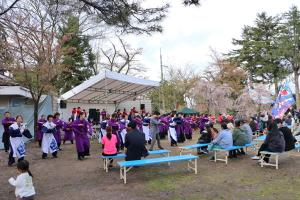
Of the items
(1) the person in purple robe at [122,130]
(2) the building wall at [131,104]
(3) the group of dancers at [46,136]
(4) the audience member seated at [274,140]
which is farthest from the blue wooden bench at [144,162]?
(2) the building wall at [131,104]

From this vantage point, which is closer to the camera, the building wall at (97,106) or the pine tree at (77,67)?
the building wall at (97,106)

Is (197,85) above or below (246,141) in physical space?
above

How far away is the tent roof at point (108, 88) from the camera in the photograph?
60.1 ft

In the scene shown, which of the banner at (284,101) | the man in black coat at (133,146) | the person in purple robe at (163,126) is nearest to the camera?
the man in black coat at (133,146)

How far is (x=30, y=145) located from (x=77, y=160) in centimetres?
599

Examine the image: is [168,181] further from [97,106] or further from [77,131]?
[97,106]

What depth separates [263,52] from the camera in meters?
41.1

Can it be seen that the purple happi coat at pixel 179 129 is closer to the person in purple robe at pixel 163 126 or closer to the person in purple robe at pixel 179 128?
the person in purple robe at pixel 179 128

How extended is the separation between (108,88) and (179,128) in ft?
20.9

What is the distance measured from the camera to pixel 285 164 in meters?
9.94

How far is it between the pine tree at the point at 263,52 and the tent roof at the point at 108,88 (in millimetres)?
20920

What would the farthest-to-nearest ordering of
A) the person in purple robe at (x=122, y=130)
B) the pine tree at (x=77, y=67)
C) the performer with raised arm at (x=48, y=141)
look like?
the pine tree at (x=77, y=67), the person in purple robe at (x=122, y=130), the performer with raised arm at (x=48, y=141)

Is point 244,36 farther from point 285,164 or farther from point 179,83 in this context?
point 285,164

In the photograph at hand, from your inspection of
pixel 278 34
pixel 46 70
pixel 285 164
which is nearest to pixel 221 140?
pixel 285 164
